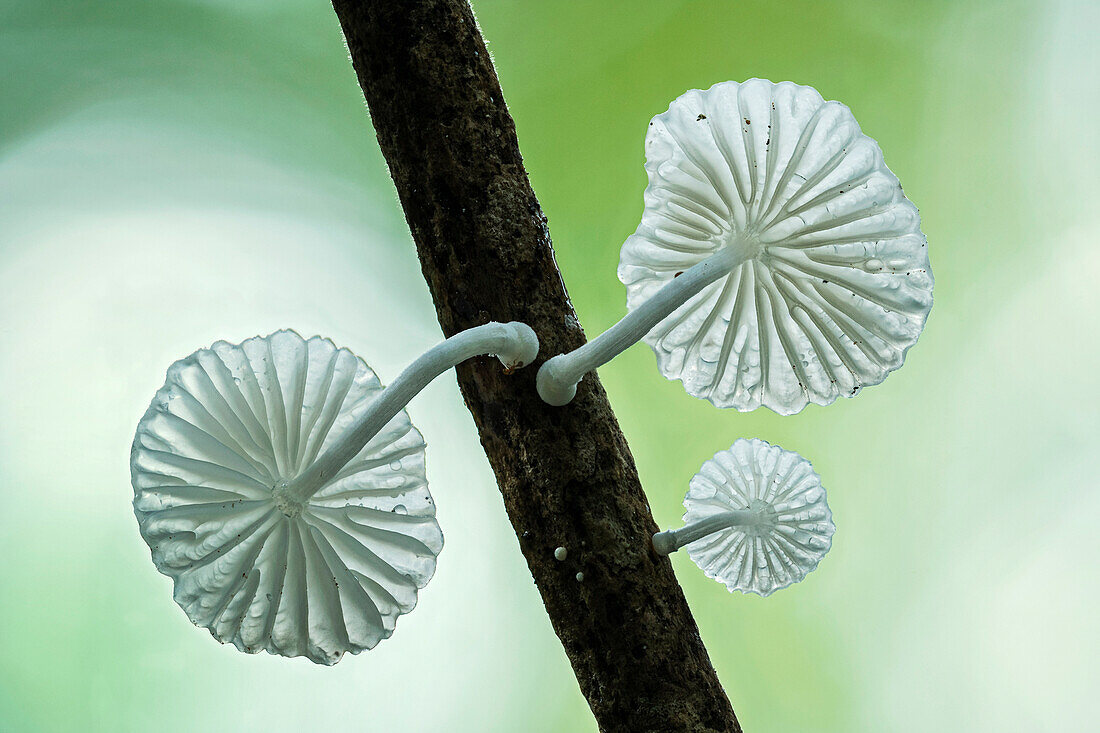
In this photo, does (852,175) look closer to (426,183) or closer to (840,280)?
(840,280)

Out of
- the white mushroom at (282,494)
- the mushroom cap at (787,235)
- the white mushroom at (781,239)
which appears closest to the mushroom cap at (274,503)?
the white mushroom at (282,494)

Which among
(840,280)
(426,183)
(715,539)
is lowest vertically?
(715,539)

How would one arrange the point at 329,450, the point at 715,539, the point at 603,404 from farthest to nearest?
1. the point at 715,539
2. the point at 603,404
3. the point at 329,450

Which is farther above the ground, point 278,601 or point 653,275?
point 653,275

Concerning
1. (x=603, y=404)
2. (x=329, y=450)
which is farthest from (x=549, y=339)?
(x=329, y=450)

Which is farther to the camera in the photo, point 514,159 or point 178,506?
point 514,159

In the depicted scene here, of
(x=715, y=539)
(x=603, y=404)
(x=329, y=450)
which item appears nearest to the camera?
(x=329, y=450)

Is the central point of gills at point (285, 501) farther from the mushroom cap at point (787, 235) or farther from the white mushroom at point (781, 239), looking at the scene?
the mushroom cap at point (787, 235)

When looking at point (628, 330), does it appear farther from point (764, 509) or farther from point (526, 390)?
point (764, 509)

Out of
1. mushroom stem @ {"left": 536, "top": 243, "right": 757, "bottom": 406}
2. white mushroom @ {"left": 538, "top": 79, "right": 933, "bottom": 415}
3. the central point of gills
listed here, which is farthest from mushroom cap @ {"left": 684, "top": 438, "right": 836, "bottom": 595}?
the central point of gills
